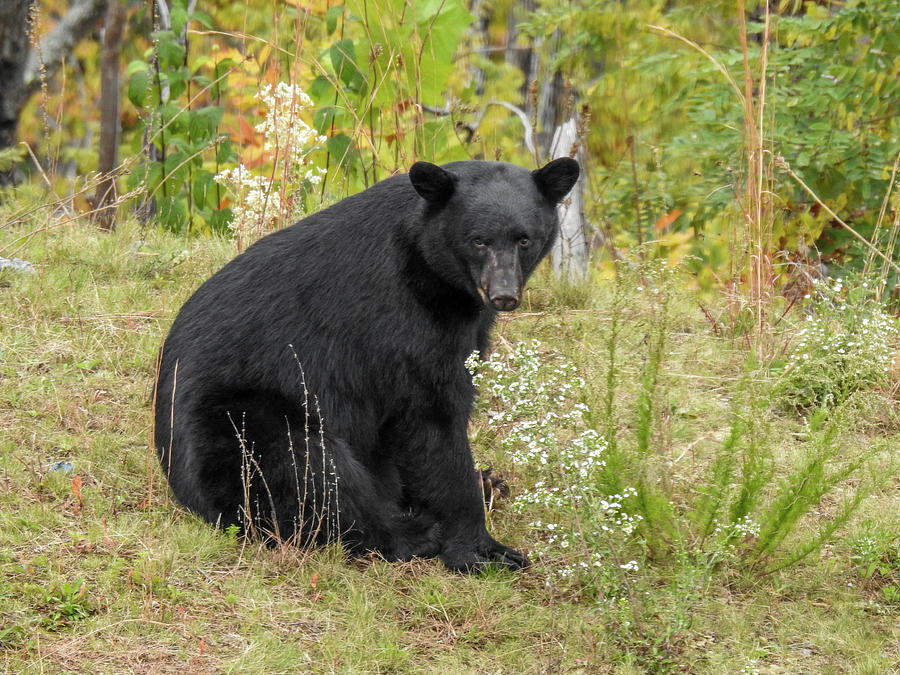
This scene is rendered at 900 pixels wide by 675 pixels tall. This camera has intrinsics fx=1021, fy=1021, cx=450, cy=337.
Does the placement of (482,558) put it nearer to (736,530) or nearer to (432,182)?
(736,530)

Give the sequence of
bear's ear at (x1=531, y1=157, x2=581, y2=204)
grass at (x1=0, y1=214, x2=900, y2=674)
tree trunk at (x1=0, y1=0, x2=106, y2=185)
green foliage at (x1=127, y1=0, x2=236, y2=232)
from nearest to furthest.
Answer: grass at (x1=0, y1=214, x2=900, y2=674) → bear's ear at (x1=531, y1=157, x2=581, y2=204) → green foliage at (x1=127, y1=0, x2=236, y2=232) → tree trunk at (x1=0, y1=0, x2=106, y2=185)

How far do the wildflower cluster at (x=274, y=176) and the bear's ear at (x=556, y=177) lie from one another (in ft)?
7.60

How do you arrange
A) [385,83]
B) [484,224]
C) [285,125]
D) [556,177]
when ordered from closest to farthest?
[484,224] → [556,177] → [285,125] → [385,83]

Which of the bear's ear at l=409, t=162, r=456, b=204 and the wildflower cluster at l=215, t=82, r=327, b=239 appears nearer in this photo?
the bear's ear at l=409, t=162, r=456, b=204

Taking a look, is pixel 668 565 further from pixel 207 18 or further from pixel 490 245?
pixel 207 18

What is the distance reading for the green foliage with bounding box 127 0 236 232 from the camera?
22.7ft

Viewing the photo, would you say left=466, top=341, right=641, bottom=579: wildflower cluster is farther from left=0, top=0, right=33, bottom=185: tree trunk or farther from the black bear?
left=0, top=0, right=33, bottom=185: tree trunk

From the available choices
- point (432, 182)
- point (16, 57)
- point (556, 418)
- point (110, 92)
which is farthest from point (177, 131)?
point (556, 418)

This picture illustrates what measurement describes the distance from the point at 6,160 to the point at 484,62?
30.5 ft

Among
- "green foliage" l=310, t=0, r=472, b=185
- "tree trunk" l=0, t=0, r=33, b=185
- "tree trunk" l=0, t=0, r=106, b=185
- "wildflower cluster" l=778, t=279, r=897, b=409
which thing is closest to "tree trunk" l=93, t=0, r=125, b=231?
"tree trunk" l=0, t=0, r=106, b=185

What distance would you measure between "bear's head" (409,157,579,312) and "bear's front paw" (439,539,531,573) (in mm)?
1044

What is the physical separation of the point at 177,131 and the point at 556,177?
13.5 ft

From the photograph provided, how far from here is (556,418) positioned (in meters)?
3.73

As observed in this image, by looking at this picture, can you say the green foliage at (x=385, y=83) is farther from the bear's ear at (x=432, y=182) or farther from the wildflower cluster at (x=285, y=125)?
the bear's ear at (x=432, y=182)
